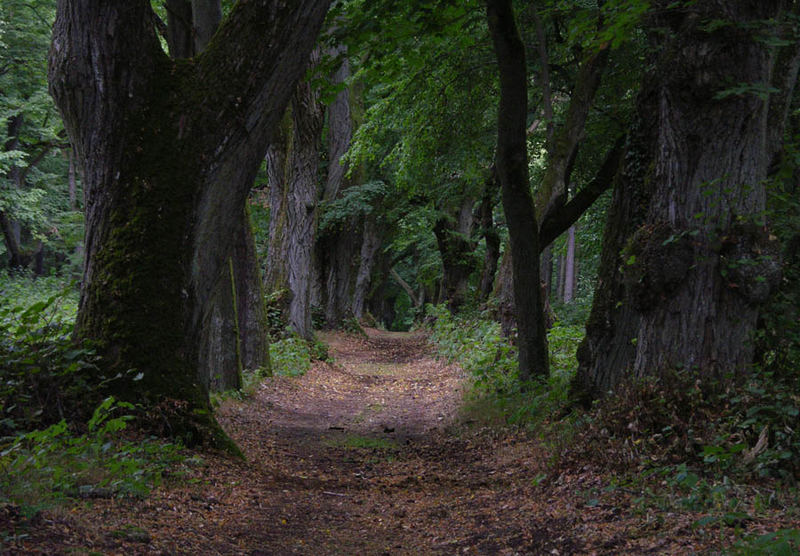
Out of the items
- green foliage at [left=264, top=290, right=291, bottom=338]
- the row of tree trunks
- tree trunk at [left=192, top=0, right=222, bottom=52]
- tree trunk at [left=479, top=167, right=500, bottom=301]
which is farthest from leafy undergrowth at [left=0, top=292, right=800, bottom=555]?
the row of tree trunks

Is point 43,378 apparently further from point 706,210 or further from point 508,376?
point 508,376

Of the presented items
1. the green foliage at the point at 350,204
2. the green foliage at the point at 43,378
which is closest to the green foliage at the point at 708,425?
the green foliage at the point at 43,378

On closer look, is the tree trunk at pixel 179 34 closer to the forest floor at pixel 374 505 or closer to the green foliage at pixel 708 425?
the forest floor at pixel 374 505

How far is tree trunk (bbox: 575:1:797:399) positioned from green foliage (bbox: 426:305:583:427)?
6.88 ft

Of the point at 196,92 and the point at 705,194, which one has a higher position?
the point at 196,92

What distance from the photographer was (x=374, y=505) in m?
5.52

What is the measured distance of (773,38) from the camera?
458 centimetres

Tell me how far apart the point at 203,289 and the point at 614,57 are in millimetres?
8258

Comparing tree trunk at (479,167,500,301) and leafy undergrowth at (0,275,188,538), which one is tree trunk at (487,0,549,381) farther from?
tree trunk at (479,167,500,301)

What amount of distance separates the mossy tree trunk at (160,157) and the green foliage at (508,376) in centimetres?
388

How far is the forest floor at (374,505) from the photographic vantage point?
138 inches

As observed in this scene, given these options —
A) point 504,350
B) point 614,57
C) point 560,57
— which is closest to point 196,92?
point 504,350

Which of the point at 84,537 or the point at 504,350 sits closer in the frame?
the point at 84,537

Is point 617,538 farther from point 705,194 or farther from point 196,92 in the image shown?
point 196,92
